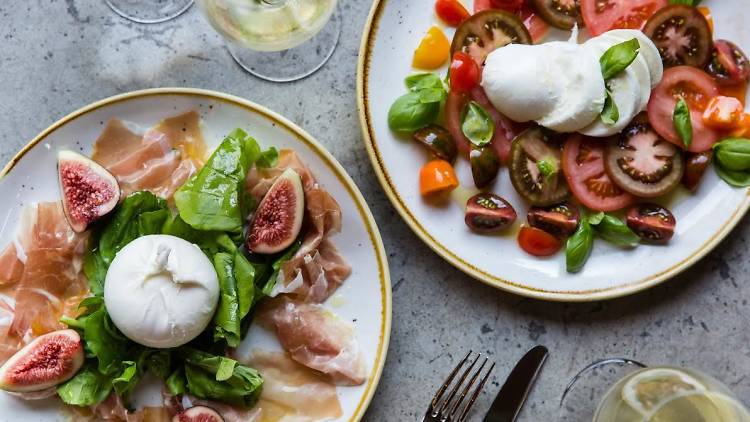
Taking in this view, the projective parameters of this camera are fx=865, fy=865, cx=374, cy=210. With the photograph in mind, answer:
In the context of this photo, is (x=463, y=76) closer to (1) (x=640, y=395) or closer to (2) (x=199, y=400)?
(1) (x=640, y=395)

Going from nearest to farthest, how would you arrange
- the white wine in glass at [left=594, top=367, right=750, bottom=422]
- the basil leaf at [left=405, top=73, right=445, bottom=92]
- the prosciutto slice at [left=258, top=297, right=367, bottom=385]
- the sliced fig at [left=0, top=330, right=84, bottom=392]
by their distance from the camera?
the white wine in glass at [left=594, top=367, right=750, bottom=422] → the sliced fig at [left=0, top=330, right=84, bottom=392] → the prosciutto slice at [left=258, top=297, right=367, bottom=385] → the basil leaf at [left=405, top=73, right=445, bottom=92]

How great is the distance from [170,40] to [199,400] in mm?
1202

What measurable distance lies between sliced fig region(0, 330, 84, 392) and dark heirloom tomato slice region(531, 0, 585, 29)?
5.87ft

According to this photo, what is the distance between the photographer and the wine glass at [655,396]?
95.5 inches

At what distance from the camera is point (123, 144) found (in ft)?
8.99

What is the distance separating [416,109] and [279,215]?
54cm

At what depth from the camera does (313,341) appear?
2.69 metres

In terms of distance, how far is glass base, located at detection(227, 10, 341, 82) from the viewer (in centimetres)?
292

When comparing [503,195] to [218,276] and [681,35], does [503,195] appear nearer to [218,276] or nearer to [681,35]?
[681,35]

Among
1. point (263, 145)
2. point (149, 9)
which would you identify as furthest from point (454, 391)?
point (149, 9)

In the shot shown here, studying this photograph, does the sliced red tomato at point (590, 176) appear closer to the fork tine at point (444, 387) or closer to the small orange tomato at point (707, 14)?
the small orange tomato at point (707, 14)

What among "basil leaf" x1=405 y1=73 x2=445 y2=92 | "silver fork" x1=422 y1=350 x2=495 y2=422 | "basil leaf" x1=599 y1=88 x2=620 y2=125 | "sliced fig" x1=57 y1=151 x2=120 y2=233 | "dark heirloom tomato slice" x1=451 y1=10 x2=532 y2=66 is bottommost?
"silver fork" x1=422 y1=350 x2=495 y2=422

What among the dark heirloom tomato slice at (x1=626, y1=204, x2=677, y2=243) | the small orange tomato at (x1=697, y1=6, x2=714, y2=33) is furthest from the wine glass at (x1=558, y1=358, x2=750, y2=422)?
the small orange tomato at (x1=697, y1=6, x2=714, y2=33)

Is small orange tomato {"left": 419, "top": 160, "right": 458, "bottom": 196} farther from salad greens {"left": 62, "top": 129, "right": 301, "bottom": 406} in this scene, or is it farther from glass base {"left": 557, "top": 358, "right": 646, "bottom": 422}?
glass base {"left": 557, "top": 358, "right": 646, "bottom": 422}
